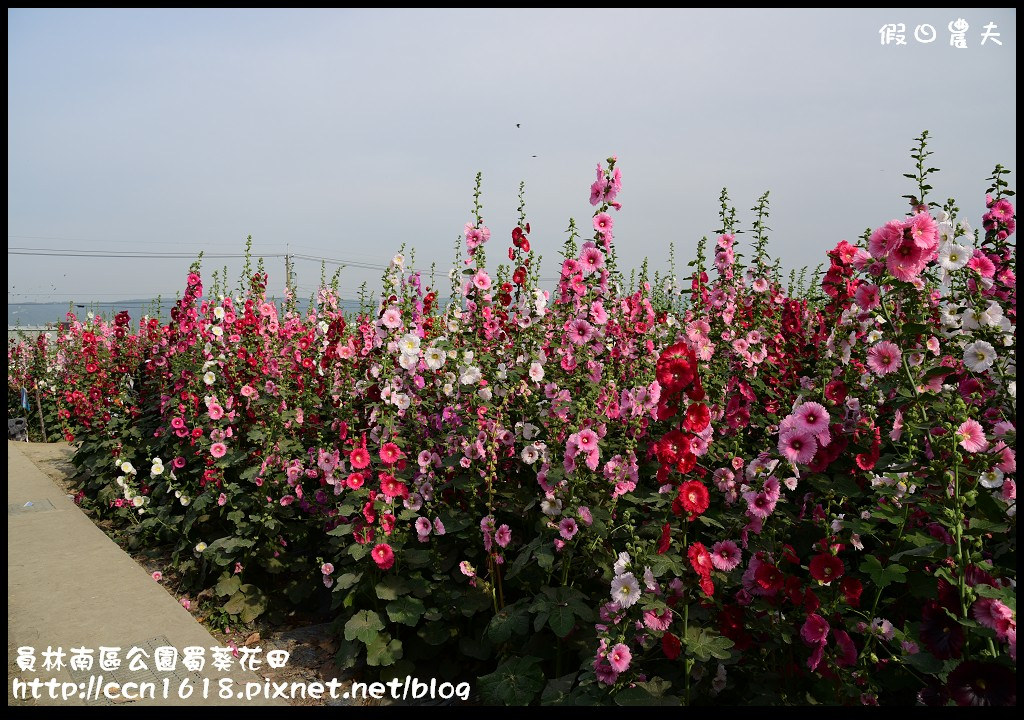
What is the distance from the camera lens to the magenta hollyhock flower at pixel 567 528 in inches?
98.8

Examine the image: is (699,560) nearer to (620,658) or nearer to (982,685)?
(620,658)

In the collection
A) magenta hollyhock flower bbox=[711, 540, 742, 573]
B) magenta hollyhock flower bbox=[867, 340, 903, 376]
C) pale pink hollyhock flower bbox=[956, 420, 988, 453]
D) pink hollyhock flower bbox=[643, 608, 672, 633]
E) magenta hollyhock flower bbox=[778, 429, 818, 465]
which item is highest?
magenta hollyhock flower bbox=[867, 340, 903, 376]

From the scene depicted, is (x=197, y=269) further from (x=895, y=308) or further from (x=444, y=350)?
Result: (x=895, y=308)

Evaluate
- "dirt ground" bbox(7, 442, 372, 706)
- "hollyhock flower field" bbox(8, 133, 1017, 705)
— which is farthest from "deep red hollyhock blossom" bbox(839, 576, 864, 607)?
"dirt ground" bbox(7, 442, 372, 706)

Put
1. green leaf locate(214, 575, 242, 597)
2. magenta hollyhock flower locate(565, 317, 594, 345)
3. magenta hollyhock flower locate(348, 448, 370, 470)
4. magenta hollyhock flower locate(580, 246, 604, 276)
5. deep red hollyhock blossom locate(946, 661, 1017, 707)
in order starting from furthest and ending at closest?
1. green leaf locate(214, 575, 242, 597)
2. magenta hollyhock flower locate(580, 246, 604, 276)
3. magenta hollyhock flower locate(565, 317, 594, 345)
4. magenta hollyhock flower locate(348, 448, 370, 470)
5. deep red hollyhock blossom locate(946, 661, 1017, 707)

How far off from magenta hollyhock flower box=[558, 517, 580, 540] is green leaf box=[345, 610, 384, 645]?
1042 mm

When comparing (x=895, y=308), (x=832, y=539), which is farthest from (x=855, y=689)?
(x=895, y=308)

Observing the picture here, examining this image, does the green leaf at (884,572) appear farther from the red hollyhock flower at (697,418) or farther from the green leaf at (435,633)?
the green leaf at (435,633)

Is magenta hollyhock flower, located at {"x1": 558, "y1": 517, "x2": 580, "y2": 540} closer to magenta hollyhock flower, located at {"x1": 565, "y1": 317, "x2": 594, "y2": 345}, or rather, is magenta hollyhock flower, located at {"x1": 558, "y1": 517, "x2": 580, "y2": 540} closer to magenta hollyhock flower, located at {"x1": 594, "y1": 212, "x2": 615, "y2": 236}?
magenta hollyhock flower, located at {"x1": 565, "y1": 317, "x2": 594, "y2": 345}

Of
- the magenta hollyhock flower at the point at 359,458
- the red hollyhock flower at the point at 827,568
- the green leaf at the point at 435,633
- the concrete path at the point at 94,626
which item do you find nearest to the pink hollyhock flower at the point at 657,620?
the red hollyhock flower at the point at 827,568

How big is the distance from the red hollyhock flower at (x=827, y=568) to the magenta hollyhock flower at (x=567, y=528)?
0.86 m

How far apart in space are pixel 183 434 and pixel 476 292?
237 centimetres

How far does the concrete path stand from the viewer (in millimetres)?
2906

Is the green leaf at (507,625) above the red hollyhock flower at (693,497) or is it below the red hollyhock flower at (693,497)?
below
